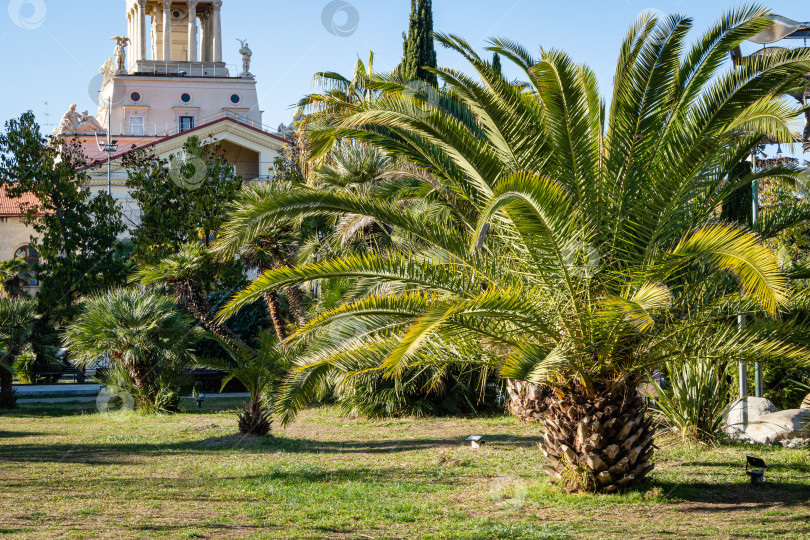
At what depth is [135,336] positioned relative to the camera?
1686 cm

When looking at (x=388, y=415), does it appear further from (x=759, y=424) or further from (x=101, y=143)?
(x=101, y=143)

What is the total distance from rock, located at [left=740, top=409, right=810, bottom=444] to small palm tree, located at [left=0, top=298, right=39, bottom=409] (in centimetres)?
1549

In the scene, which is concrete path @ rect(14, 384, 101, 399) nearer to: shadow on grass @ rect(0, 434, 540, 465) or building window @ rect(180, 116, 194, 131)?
shadow on grass @ rect(0, 434, 540, 465)

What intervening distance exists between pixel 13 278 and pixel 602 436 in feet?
72.5

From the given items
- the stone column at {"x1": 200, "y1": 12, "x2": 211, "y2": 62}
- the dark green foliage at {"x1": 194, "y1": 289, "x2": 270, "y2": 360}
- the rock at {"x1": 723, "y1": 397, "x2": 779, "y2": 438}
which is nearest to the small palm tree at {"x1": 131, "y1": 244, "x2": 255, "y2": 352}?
the dark green foliage at {"x1": 194, "y1": 289, "x2": 270, "y2": 360}

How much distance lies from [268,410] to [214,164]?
19558 mm

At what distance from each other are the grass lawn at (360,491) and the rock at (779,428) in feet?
2.00

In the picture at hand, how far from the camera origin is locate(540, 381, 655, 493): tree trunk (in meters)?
8.11

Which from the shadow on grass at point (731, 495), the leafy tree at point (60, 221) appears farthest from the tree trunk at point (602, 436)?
the leafy tree at point (60, 221)

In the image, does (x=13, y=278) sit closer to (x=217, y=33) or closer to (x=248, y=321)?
(x=248, y=321)

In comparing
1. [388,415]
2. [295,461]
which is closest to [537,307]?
[295,461]

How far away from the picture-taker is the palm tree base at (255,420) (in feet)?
42.6

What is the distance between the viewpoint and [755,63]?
761 cm

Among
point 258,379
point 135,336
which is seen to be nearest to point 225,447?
point 258,379
